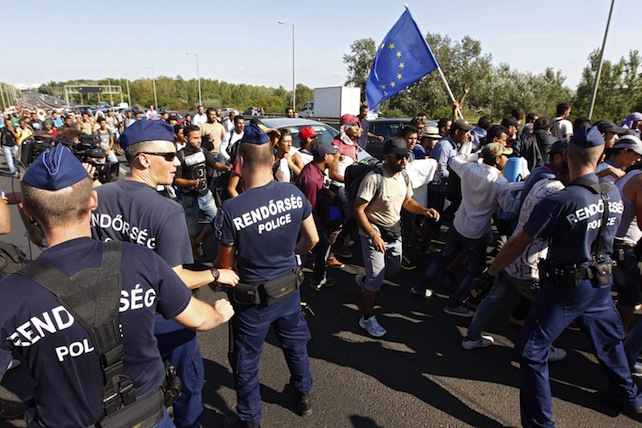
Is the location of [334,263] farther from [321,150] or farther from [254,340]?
[254,340]

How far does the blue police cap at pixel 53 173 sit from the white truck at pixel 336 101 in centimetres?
3397

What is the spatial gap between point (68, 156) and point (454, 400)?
9.93 ft

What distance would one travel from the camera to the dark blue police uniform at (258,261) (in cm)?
239

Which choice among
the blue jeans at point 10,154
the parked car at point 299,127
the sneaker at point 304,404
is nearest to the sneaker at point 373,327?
the sneaker at point 304,404

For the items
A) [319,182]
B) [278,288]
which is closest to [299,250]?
[278,288]

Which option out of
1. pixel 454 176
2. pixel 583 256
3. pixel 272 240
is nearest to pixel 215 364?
pixel 272 240

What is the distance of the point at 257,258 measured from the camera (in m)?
2.48

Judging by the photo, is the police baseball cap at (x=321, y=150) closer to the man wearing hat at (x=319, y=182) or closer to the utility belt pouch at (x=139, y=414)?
the man wearing hat at (x=319, y=182)

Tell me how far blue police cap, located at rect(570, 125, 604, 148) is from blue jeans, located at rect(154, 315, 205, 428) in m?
2.68

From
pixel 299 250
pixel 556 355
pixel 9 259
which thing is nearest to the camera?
pixel 9 259

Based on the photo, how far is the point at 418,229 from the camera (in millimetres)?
6117

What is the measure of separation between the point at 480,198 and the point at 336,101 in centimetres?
3324

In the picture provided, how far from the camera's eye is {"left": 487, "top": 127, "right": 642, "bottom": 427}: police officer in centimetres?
237

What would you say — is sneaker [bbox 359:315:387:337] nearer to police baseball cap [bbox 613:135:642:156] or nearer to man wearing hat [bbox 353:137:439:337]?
man wearing hat [bbox 353:137:439:337]
